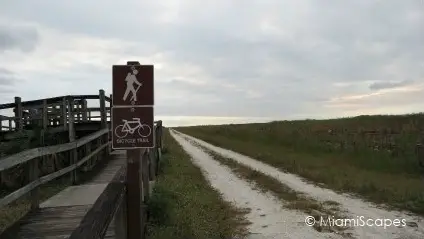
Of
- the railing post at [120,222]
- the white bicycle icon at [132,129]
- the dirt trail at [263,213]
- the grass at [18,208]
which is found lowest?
the dirt trail at [263,213]

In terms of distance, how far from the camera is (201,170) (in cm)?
1769

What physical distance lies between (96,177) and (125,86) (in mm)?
7137

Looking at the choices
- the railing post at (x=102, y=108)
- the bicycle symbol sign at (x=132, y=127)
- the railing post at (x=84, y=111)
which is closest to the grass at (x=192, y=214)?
the bicycle symbol sign at (x=132, y=127)

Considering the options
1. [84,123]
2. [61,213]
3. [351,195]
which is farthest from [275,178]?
[61,213]

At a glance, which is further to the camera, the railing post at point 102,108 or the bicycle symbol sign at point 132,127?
the railing post at point 102,108

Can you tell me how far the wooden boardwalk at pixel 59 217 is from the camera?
221 inches

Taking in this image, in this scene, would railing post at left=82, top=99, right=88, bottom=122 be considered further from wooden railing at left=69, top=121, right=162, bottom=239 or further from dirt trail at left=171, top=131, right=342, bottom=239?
wooden railing at left=69, top=121, right=162, bottom=239

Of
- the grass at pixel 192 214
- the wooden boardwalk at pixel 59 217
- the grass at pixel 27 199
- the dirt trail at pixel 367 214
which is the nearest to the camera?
the wooden boardwalk at pixel 59 217

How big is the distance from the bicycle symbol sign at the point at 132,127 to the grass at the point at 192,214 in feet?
6.89

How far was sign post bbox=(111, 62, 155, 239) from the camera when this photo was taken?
5.02 metres

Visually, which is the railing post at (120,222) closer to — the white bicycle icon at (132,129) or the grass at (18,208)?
the white bicycle icon at (132,129)

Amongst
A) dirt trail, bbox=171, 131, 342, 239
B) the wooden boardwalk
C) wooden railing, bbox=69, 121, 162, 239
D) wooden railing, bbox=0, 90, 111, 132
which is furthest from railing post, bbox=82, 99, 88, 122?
wooden railing, bbox=69, 121, 162, 239

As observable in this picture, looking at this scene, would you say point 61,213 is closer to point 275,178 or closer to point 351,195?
point 351,195

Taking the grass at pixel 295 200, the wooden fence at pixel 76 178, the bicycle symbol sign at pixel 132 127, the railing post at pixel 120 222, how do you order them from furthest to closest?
the grass at pixel 295 200 < the bicycle symbol sign at pixel 132 127 < the railing post at pixel 120 222 < the wooden fence at pixel 76 178
